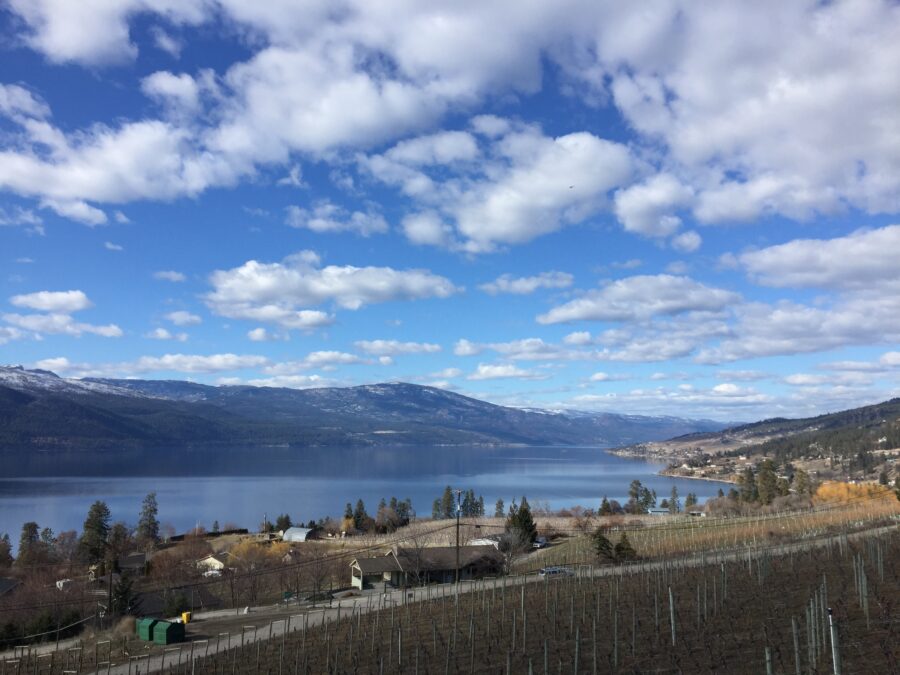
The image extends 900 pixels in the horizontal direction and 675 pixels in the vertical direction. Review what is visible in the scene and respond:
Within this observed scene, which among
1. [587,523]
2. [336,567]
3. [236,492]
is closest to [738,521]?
[587,523]

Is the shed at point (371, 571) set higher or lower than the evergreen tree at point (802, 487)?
lower

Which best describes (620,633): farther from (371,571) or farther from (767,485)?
(767,485)

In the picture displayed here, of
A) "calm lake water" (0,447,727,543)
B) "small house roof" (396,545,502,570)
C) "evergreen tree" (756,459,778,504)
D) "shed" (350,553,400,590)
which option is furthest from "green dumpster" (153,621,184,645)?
"evergreen tree" (756,459,778,504)

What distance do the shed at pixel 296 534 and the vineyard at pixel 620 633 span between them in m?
41.2

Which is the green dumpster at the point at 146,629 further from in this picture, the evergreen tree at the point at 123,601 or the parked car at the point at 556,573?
the parked car at the point at 556,573

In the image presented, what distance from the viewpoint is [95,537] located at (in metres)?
58.4

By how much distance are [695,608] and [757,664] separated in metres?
6.44

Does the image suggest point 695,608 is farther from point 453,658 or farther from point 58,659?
point 58,659

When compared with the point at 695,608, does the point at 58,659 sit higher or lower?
lower

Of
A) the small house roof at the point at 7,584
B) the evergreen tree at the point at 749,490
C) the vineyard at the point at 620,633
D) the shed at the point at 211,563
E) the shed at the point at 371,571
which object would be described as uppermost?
the vineyard at the point at 620,633

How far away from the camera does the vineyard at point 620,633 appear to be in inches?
583

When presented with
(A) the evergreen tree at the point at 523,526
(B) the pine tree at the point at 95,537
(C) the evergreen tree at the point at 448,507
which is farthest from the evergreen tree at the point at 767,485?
(B) the pine tree at the point at 95,537

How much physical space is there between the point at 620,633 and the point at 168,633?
16.3 m

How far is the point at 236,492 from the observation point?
411 ft
